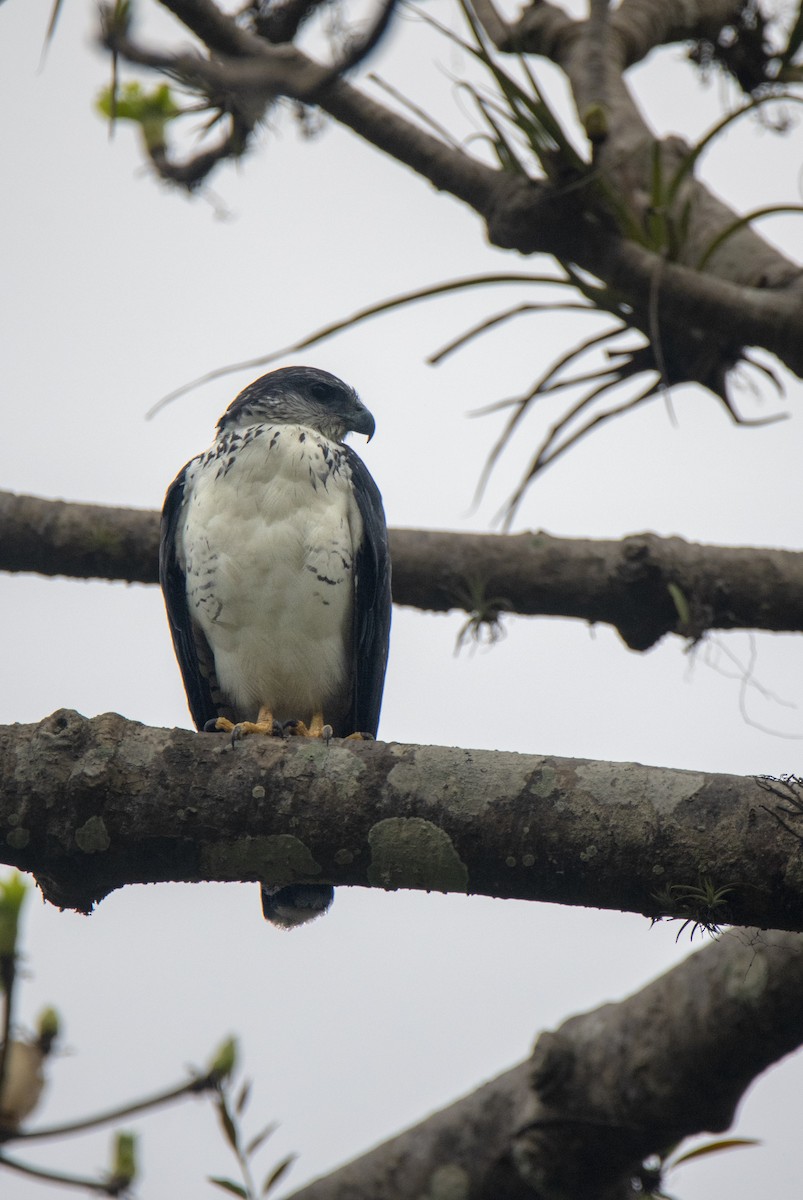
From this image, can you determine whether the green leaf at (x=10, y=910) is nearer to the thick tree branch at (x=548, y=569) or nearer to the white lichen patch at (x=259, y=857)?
the white lichen patch at (x=259, y=857)

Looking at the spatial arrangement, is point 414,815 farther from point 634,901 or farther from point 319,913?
point 319,913

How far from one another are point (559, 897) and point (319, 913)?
5.27 feet

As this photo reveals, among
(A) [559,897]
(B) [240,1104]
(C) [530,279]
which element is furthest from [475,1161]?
(C) [530,279]

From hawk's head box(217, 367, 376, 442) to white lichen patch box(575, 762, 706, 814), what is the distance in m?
2.89

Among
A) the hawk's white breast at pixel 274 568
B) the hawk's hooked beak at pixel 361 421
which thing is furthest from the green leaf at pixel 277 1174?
the hawk's hooked beak at pixel 361 421

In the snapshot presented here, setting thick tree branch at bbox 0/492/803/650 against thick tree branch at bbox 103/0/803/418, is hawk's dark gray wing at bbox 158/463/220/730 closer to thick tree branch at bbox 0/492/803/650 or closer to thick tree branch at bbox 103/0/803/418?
thick tree branch at bbox 0/492/803/650

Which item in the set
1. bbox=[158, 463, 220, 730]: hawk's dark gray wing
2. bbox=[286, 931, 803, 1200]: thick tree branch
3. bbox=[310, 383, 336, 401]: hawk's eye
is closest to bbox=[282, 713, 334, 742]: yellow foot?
bbox=[158, 463, 220, 730]: hawk's dark gray wing

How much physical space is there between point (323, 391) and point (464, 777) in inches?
123

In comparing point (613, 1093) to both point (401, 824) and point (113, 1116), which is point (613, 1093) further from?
point (113, 1116)

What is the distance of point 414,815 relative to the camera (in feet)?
9.69

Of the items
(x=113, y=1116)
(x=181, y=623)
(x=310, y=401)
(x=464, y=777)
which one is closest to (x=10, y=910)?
(x=113, y=1116)

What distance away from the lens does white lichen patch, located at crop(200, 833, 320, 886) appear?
117 inches

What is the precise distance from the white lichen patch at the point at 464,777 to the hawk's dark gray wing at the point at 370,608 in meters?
1.77

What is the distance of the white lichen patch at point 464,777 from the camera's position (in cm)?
296
